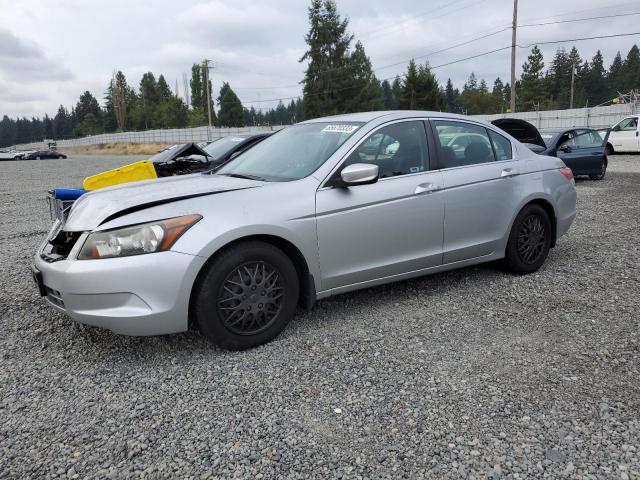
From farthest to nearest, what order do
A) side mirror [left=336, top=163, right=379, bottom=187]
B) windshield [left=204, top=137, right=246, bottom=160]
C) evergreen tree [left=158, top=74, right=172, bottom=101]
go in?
1. evergreen tree [left=158, top=74, right=172, bottom=101]
2. windshield [left=204, top=137, right=246, bottom=160]
3. side mirror [left=336, top=163, right=379, bottom=187]

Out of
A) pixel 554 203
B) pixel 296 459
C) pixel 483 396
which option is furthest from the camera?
pixel 554 203

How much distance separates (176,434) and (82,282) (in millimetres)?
1099

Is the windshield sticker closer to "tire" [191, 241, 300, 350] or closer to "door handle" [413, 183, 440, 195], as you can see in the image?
"door handle" [413, 183, 440, 195]

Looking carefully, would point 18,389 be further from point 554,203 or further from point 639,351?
point 554,203

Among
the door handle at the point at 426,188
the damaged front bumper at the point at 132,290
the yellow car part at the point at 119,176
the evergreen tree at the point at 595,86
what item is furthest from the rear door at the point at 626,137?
the evergreen tree at the point at 595,86

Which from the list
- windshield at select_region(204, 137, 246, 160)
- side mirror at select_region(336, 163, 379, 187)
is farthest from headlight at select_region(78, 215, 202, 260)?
windshield at select_region(204, 137, 246, 160)

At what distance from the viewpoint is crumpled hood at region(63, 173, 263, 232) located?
323cm

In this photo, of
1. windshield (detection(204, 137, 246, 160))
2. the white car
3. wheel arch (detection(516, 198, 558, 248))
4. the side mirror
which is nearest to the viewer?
the side mirror

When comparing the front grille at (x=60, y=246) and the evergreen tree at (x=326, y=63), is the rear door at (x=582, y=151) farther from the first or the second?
the evergreen tree at (x=326, y=63)

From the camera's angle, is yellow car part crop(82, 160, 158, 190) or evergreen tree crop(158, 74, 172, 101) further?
evergreen tree crop(158, 74, 172, 101)

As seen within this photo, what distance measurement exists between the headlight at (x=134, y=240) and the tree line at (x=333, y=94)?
52.4 metres

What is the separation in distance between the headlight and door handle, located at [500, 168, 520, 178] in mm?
2971

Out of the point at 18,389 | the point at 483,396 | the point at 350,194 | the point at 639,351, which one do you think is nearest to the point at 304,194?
the point at 350,194

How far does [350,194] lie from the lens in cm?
370
